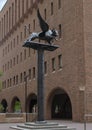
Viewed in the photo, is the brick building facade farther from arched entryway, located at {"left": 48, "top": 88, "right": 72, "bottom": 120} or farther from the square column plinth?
the square column plinth

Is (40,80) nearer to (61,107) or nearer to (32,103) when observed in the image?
(61,107)

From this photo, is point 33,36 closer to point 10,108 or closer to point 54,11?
point 54,11

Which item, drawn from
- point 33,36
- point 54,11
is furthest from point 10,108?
point 33,36

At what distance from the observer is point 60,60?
1869 inches

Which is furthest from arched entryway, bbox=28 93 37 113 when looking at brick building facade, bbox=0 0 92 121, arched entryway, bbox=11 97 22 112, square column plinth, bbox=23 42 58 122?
square column plinth, bbox=23 42 58 122

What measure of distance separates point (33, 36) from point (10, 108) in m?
46.1

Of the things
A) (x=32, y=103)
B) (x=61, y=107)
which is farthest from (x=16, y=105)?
(x=61, y=107)

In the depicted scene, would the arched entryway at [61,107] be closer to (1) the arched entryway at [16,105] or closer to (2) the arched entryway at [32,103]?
(2) the arched entryway at [32,103]

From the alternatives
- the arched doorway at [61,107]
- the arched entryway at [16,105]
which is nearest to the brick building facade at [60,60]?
the arched doorway at [61,107]

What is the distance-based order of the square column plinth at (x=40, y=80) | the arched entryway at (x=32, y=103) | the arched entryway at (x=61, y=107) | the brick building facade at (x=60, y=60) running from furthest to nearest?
the arched entryway at (x=32, y=103)
the arched entryway at (x=61, y=107)
the brick building facade at (x=60, y=60)
the square column plinth at (x=40, y=80)

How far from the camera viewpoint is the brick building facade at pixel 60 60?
42.2 m

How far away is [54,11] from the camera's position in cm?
4991

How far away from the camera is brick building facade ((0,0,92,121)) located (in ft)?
138

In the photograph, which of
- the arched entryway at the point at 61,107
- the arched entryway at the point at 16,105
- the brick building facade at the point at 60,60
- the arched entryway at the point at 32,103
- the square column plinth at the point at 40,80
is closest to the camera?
the square column plinth at the point at 40,80
